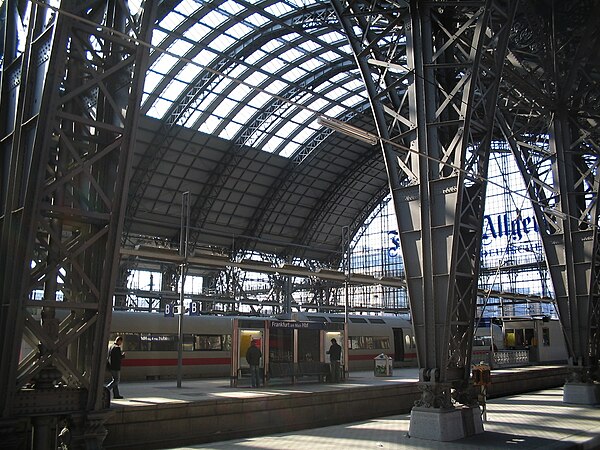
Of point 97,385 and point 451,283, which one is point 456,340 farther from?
point 97,385

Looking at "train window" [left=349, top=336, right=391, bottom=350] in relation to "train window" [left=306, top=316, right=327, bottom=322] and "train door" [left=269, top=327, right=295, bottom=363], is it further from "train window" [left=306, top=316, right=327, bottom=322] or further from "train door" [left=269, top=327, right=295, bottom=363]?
"train door" [left=269, top=327, right=295, bottom=363]

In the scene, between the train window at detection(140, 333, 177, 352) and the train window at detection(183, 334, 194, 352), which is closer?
the train window at detection(140, 333, 177, 352)

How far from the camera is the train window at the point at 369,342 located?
31144mm

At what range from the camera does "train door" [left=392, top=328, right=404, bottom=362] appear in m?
33.6

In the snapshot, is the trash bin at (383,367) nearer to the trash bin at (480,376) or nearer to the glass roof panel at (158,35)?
the trash bin at (480,376)

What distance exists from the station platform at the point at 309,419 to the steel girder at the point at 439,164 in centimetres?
161

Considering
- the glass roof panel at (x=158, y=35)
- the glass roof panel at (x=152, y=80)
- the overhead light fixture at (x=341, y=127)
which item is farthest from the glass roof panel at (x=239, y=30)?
the overhead light fixture at (x=341, y=127)

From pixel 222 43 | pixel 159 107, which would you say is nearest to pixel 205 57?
pixel 222 43

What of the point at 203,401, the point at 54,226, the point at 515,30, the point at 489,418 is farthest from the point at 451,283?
the point at 515,30

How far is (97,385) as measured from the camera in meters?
6.91

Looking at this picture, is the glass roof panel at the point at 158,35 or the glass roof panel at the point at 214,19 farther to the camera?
the glass roof panel at the point at 214,19

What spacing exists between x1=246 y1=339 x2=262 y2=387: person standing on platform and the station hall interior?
0.67 metres

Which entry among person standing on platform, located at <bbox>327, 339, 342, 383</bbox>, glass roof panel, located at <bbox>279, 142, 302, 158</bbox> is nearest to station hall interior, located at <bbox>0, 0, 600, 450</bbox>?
glass roof panel, located at <bbox>279, 142, 302, 158</bbox>

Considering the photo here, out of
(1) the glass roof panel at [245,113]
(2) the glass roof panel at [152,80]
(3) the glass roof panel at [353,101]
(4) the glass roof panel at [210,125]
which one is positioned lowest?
(4) the glass roof panel at [210,125]
